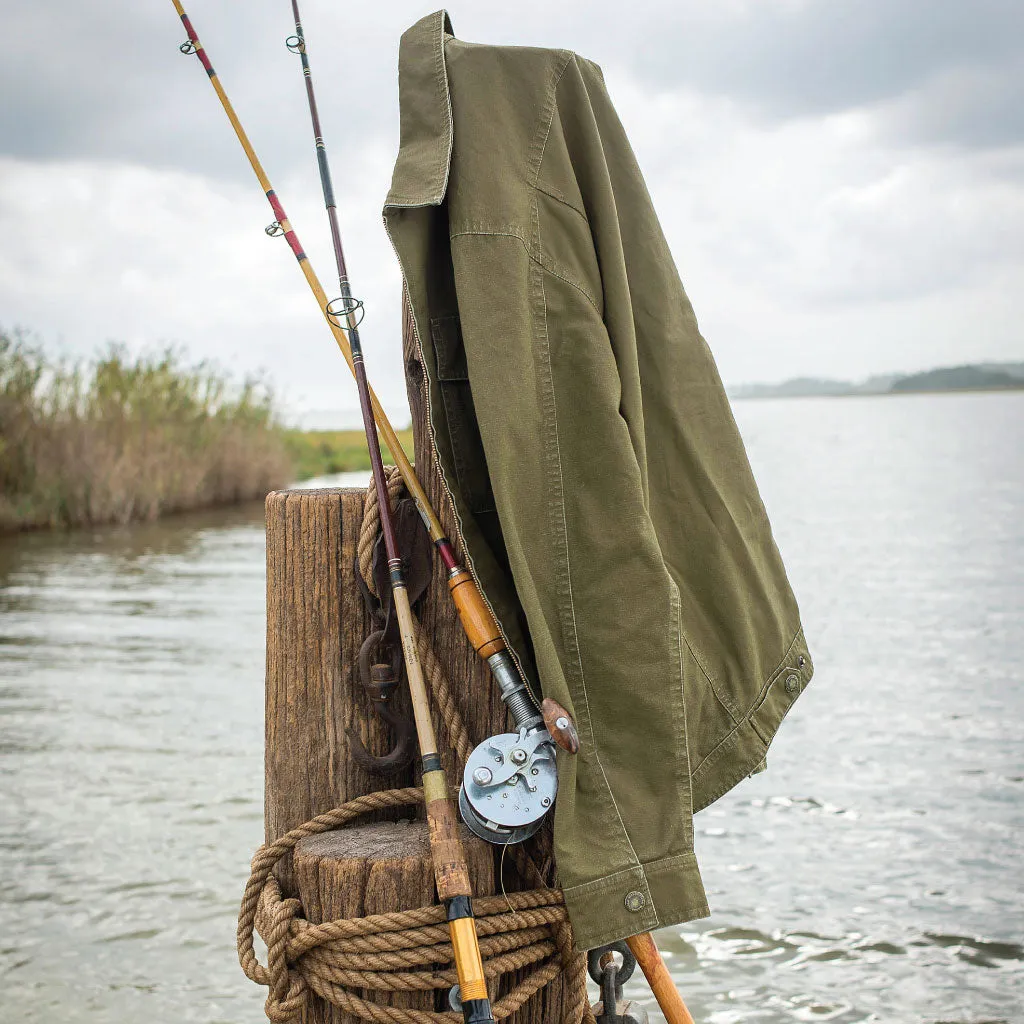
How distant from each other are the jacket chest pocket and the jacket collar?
0.20 meters

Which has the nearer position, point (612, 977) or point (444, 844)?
point (444, 844)

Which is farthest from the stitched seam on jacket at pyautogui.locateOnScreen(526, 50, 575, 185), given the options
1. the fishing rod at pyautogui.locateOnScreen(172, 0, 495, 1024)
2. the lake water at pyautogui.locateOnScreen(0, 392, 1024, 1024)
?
the lake water at pyautogui.locateOnScreen(0, 392, 1024, 1024)

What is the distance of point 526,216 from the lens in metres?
1.60

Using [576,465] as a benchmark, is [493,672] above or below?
below

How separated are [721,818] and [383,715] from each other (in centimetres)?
360

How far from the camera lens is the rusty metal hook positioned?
5.69 ft

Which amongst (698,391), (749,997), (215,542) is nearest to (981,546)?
(215,542)

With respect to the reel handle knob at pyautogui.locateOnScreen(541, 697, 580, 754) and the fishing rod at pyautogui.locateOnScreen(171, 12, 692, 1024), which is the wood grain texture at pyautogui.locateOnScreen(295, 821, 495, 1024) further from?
the reel handle knob at pyautogui.locateOnScreen(541, 697, 580, 754)

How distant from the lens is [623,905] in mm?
1506

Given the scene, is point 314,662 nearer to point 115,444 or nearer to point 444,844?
point 444,844

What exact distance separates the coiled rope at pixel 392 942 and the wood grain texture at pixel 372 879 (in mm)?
25

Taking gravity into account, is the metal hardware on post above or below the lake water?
above

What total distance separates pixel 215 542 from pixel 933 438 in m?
33.7

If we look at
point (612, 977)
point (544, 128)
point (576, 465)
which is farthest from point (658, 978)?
point (544, 128)
